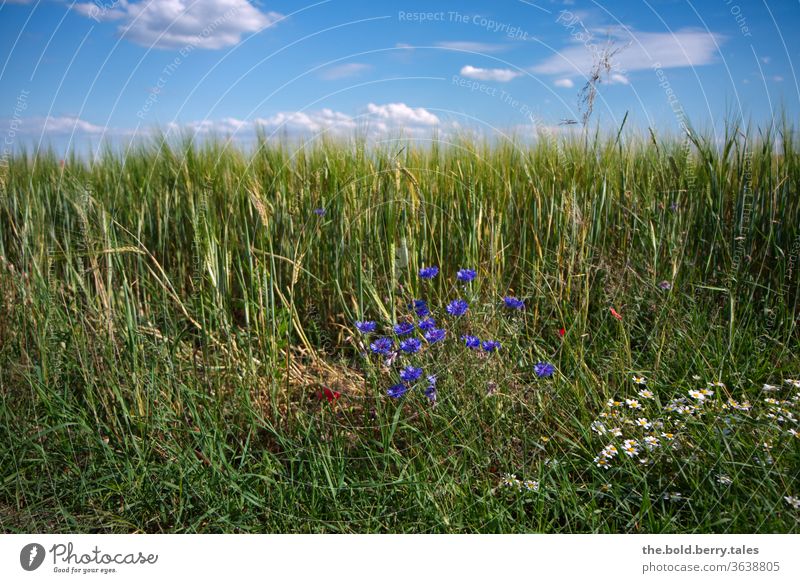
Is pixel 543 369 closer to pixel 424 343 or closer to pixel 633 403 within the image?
pixel 633 403

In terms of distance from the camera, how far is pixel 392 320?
6.81ft

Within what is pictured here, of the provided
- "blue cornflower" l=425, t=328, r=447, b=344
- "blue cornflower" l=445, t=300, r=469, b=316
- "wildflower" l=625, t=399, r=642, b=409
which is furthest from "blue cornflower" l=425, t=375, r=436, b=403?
"wildflower" l=625, t=399, r=642, b=409

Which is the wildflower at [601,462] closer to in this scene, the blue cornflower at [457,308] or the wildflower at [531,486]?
the wildflower at [531,486]

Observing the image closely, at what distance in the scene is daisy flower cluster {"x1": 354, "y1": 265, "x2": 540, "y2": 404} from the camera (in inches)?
66.8

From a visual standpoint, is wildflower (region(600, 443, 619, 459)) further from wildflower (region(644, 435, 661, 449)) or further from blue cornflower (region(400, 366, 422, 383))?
blue cornflower (region(400, 366, 422, 383))

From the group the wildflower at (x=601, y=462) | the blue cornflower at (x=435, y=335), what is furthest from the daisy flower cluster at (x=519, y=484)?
the blue cornflower at (x=435, y=335)

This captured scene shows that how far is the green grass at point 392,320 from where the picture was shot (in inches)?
60.5

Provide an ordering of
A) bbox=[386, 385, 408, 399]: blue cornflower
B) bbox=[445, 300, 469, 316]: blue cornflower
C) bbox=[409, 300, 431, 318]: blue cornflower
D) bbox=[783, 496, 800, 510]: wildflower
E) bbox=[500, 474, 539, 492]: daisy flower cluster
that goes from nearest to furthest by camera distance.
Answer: bbox=[783, 496, 800, 510]: wildflower, bbox=[500, 474, 539, 492]: daisy flower cluster, bbox=[386, 385, 408, 399]: blue cornflower, bbox=[445, 300, 469, 316]: blue cornflower, bbox=[409, 300, 431, 318]: blue cornflower

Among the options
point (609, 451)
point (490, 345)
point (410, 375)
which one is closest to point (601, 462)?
point (609, 451)

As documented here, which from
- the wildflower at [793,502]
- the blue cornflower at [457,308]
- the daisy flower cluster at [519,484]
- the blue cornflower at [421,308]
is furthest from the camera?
the blue cornflower at [421,308]

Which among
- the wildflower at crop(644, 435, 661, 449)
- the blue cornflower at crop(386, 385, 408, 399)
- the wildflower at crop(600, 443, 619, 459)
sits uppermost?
the blue cornflower at crop(386, 385, 408, 399)

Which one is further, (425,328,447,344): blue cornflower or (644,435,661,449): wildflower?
(425,328,447,344): blue cornflower

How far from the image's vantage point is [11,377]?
186 cm
